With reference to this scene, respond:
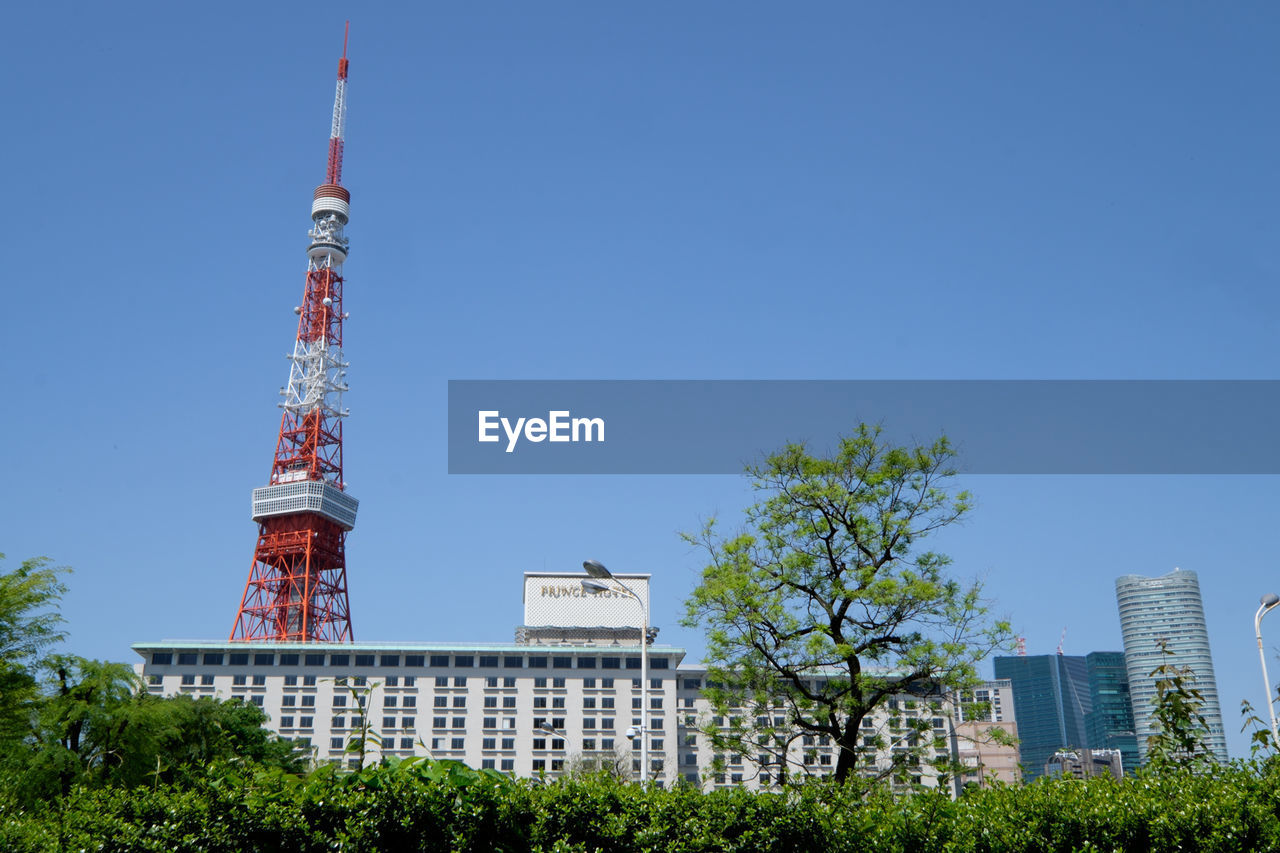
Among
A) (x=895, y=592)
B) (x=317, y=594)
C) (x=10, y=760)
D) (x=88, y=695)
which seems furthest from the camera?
(x=317, y=594)

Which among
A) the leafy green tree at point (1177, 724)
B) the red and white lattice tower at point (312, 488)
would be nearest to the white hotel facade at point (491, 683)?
the red and white lattice tower at point (312, 488)

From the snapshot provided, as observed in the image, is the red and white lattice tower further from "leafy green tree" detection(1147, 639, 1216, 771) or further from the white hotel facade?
"leafy green tree" detection(1147, 639, 1216, 771)

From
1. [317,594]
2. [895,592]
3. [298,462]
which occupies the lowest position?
[895,592]

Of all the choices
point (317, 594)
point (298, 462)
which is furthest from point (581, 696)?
point (298, 462)

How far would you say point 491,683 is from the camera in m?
118

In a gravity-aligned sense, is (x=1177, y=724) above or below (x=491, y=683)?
below

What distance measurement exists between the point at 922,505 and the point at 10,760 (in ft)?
81.7

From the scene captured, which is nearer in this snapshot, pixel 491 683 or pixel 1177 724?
pixel 1177 724

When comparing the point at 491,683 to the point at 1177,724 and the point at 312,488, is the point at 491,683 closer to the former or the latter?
the point at 312,488

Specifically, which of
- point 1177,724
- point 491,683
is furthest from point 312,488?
point 1177,724

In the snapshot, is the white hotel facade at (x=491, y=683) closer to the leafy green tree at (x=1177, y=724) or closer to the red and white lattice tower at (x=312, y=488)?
the red and white lattice tower at (x=312, y=488)

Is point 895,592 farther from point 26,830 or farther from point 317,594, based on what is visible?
point 317,594

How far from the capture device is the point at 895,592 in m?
20.0

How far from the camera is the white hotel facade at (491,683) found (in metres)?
115
